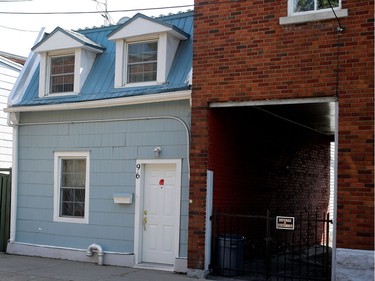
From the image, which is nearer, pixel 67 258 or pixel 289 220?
pixel 289 220

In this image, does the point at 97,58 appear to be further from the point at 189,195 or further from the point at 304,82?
the point at 304,82

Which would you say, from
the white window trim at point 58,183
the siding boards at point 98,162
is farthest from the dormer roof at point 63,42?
the white window trim at point 58,183

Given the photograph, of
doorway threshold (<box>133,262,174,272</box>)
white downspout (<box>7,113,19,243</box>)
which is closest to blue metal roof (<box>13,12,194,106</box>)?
white downspout (<box>7,113,19,243</box>)

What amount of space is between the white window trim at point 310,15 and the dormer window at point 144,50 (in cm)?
272

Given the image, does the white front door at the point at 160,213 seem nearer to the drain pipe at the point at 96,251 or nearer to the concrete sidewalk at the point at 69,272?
the concrete sidewalk at the point at 69,272

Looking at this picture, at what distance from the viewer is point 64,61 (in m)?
12.3

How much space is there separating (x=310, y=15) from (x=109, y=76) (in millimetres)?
4926

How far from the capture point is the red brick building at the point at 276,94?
804 centimetres

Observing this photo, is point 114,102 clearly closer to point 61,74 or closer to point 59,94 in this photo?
point 59,94

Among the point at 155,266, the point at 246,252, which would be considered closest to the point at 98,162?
the point at 155,266

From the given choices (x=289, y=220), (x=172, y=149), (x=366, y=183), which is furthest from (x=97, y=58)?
(x=366, y=183)

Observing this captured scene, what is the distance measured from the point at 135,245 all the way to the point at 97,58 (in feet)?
14.9

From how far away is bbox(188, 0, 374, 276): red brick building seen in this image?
8.04 meters

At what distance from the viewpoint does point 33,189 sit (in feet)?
40.0
